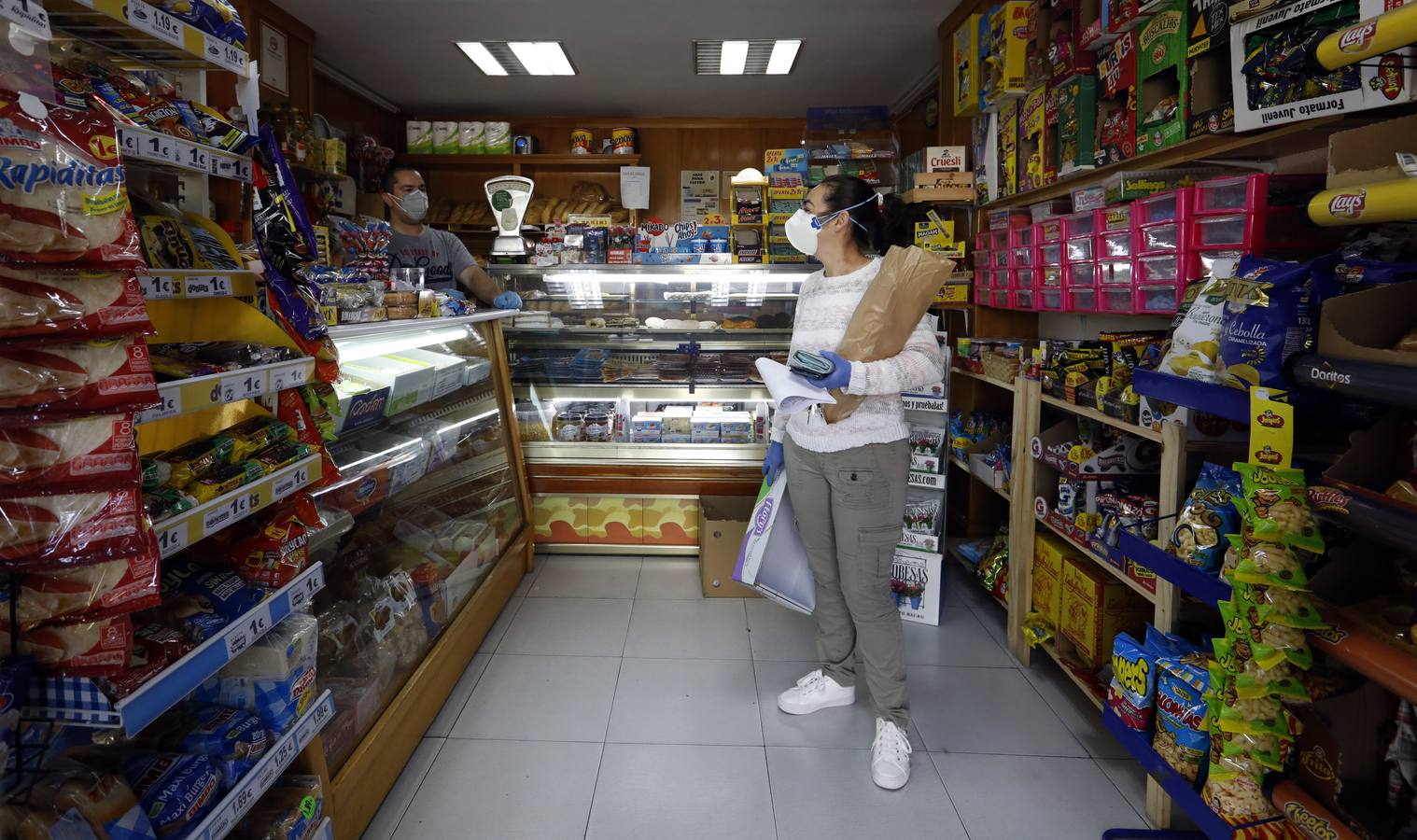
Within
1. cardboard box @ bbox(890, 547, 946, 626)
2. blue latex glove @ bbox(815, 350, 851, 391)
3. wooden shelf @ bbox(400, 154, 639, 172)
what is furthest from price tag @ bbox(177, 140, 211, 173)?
wooden shelf @ bbox(400, 154, 639, 172)

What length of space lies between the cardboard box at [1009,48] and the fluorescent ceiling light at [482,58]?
316cm

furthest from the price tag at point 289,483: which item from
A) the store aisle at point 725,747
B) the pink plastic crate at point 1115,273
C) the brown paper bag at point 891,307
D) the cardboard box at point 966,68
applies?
the cardboard box at point 966,68

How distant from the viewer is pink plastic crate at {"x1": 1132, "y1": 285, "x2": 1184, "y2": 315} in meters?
2.34

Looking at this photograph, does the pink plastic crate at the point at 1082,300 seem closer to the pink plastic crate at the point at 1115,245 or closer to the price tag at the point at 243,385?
the pink plastic crate at the point at 1115,245

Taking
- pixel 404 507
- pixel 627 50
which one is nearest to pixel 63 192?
pixel 404 507

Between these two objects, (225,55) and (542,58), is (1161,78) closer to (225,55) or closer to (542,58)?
(225,55)

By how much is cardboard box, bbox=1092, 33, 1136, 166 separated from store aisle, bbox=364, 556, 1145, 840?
77.9 inches

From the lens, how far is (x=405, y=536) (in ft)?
10.0

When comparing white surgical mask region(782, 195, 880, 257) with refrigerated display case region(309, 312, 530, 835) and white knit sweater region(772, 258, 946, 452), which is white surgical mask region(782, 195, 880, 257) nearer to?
white knit sweater region(772, 258, 946, 452)

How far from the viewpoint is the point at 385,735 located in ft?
7.50

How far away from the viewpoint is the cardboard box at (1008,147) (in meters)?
3.47

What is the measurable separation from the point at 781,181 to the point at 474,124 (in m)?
3.34

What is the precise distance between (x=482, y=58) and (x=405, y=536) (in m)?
3.69

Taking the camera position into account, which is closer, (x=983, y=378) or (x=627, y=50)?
(x=983, y=378)
